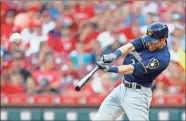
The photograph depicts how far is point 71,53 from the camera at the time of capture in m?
11.0

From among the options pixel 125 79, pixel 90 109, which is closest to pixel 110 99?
pixel 125 79

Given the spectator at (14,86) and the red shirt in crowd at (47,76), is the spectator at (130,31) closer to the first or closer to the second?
the red shirt in crowd at (47,76)

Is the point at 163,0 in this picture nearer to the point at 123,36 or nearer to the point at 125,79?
the point at 123,36

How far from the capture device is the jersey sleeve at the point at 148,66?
720 centimetres

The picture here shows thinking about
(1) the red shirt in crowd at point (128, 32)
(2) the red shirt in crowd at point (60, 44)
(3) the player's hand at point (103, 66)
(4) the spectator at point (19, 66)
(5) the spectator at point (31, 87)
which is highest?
(3) the player's hand at point (103, 66)

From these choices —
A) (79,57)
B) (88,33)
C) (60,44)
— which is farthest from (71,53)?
(88,33)

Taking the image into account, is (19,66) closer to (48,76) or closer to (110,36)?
(48,76)

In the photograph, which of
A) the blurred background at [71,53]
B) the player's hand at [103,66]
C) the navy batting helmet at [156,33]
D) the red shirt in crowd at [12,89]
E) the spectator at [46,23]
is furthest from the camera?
the spectator at [46,23]

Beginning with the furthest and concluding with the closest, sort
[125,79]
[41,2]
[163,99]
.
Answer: [41,2] < [163,99] < [125,79]

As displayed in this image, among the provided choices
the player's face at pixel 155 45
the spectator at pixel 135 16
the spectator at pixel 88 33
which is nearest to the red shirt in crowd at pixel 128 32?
the spectator at pixel 135 16

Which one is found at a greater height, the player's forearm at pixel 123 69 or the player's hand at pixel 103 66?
the player's hand at pixel 103 66

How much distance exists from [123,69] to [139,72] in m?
0.28

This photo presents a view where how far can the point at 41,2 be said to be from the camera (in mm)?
11844

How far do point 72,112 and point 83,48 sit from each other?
124 centimetres
